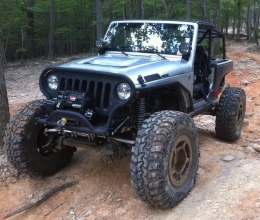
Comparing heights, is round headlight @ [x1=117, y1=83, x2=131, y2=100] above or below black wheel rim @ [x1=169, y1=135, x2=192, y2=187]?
above

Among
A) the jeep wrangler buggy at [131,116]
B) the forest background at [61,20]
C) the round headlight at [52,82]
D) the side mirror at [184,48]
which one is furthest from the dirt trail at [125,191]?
the forest background at [61,20]

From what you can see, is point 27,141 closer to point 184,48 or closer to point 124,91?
point 124,91

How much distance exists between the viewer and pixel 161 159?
3.66 metres

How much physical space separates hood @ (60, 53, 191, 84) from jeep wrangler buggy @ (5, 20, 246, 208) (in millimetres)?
12

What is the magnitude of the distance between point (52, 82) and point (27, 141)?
2.70 ft

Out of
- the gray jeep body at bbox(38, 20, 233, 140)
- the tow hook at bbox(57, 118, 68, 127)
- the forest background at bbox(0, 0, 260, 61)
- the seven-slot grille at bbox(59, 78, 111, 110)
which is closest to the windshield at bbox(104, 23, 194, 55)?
the gray jeep body at bbox(38, 20, 233, 140)

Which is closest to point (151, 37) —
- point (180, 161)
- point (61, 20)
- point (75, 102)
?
point (75, 102)

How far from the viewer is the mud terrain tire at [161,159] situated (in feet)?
11.9

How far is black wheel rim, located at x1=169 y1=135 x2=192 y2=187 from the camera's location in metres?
3.98

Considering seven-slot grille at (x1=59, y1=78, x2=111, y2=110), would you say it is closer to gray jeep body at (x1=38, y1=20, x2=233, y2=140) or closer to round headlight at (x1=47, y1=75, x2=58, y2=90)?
gray jeep body at (x1=38, y1=20, x2=233, y2=140)

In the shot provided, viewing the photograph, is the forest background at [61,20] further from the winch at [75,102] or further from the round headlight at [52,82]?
the winch at [75,102]

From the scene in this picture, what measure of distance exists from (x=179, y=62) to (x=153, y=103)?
0.86 m

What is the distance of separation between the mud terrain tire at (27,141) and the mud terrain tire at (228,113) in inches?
127

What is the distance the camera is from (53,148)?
4789 mm
